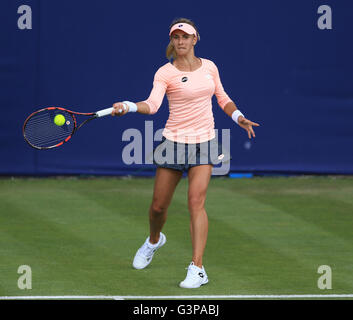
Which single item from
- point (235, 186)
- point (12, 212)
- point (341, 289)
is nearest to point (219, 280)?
point (341, 289)

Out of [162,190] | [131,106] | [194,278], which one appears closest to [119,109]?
[131,106]

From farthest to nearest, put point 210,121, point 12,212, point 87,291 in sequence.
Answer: point 12,212
point 210,121
point 87,291

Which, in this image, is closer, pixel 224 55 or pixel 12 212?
pixel 12 212

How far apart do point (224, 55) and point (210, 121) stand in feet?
16.9

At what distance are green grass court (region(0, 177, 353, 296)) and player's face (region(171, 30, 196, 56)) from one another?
5.34ft

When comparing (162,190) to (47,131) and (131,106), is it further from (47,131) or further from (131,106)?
(47,131)

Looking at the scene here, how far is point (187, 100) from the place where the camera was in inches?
278

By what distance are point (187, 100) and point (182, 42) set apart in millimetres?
425

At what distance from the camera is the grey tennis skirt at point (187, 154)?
707 centimetres

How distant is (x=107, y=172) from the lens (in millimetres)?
12477

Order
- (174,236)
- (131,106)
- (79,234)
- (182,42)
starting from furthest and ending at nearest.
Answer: (79,234) < (174,236) < (182,42) < (131,106)

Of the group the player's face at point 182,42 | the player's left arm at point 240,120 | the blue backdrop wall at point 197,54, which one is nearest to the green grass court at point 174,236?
the blue backdrop wall at point 197,54

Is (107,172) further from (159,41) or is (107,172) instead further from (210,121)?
(210,121)

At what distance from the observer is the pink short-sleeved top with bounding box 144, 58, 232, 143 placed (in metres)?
7.07
